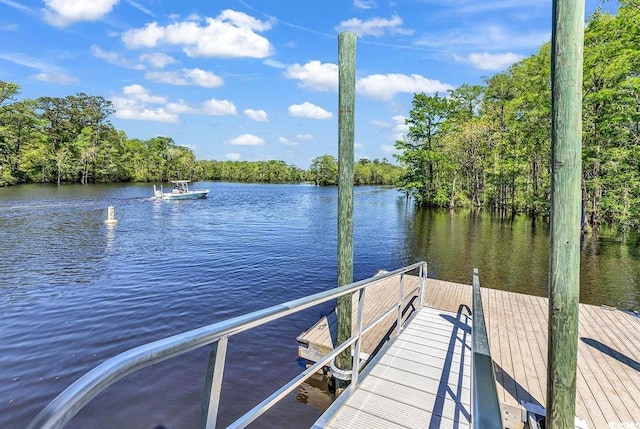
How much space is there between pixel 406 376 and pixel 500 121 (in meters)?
33.0

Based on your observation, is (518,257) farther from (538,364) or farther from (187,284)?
(187,284)

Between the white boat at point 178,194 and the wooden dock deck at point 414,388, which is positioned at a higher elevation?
the white boat at point 178,194

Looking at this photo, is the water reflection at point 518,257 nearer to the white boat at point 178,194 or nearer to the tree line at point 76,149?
the white boat at point 178,194

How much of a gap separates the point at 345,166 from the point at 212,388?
3437 millimetres

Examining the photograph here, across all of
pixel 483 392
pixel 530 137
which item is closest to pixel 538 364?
pixel 483 392

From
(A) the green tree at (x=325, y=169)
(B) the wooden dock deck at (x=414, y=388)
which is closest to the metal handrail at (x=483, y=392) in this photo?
(B) the wooden dock deck at (x=414, y=388)

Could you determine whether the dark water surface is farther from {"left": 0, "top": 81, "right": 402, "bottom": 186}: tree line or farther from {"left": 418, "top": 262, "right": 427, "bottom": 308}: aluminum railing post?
{"left": 0, "top": 81, "right": 402, "bottom": 186}: tree line

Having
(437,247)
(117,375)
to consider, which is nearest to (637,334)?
(117,375)

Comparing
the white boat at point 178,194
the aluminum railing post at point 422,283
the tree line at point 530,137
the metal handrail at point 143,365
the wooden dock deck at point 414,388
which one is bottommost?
the wooden dock deck at point 414,388

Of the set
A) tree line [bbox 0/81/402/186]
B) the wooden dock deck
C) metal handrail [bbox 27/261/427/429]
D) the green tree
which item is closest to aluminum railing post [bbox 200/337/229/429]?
metal handrail [bbox 27/261/427/429]

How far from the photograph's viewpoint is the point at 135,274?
36.1 feet

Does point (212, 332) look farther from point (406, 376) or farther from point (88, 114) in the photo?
point (88, 114)

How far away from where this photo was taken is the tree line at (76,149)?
49031 millimetres

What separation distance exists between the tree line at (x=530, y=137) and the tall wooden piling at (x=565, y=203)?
1634 centimetres
